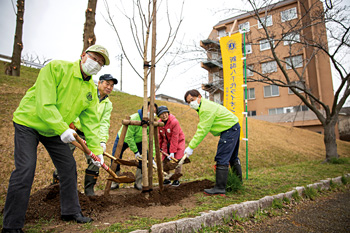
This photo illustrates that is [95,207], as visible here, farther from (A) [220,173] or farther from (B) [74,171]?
(A) [220,173]

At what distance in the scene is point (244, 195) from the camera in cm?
387

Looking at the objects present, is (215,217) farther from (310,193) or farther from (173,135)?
(310,193)

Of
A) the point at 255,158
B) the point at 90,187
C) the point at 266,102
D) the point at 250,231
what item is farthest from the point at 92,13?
the point at 266,102

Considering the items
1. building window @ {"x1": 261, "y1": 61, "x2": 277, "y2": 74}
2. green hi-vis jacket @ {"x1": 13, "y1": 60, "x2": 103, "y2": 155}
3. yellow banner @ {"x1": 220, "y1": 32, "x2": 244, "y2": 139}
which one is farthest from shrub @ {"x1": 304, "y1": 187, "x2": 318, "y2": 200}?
building window @ {"x1": 261, "y1": 61, "x2": 277, "y2": 74}

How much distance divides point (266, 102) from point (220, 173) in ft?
76.9

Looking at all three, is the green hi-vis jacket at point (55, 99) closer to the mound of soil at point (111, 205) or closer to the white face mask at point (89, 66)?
the white face mask at point (89, 66)

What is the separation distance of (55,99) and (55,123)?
0.28 meters

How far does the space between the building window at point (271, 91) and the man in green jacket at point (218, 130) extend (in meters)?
22.8

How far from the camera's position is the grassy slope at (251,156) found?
501 centimetres

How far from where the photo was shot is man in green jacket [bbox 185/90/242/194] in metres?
3.85

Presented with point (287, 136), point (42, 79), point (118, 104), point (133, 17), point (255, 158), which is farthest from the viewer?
point (287, 136)

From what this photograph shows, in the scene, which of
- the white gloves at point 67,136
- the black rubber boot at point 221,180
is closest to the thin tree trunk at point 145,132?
the black rubber boot at point 221,180

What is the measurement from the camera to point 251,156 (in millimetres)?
10484

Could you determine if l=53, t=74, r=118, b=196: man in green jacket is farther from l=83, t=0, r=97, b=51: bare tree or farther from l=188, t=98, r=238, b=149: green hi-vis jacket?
l=83, t=0, r=97, b=51: bare tree
